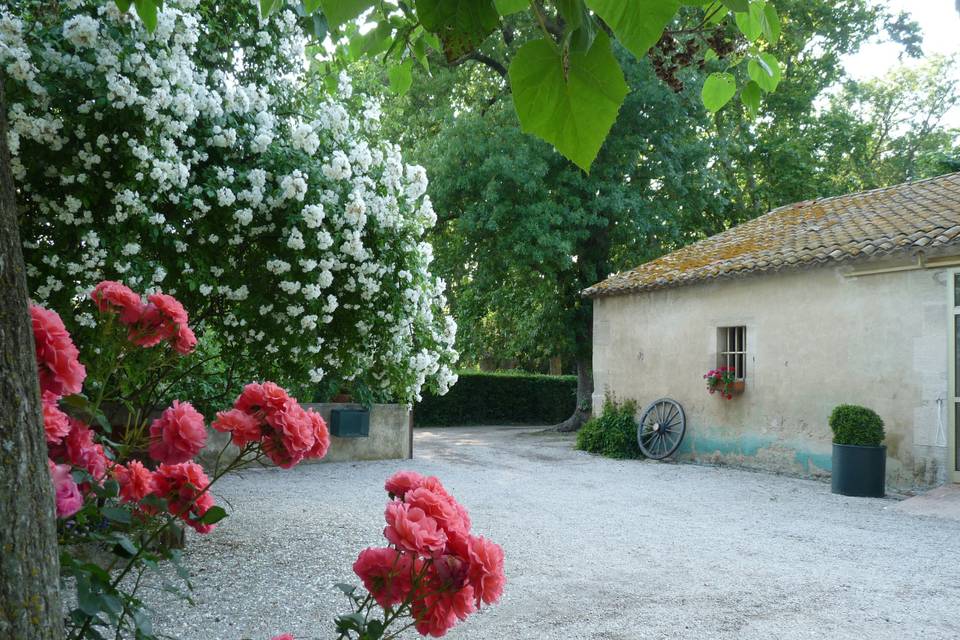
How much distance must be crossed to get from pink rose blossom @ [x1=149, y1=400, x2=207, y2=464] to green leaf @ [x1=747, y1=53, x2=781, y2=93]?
181 centimetres

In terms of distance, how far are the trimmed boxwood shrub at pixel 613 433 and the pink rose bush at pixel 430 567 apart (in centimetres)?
1044

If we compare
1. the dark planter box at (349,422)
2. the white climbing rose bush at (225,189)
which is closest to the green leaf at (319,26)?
the white climbing rose bush at (225,189)

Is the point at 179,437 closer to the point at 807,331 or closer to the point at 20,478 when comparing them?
the point at 20,478

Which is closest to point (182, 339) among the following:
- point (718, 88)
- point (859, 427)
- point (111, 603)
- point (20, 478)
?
point (111, 603)

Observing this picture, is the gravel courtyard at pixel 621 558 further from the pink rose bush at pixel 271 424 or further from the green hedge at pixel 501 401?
the green hedge at pixel 501 401

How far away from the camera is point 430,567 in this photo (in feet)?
5.32

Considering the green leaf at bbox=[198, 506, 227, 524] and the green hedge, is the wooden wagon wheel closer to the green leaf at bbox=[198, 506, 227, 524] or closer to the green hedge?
the green hedge

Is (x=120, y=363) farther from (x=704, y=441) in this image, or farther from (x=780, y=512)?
(x=704, y=441)

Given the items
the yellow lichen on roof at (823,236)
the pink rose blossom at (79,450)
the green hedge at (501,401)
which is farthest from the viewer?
the green hedge at (501,401)

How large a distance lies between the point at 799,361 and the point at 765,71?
858 cm

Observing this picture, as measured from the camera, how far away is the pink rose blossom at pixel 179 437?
2.02 meters

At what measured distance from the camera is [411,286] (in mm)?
4969

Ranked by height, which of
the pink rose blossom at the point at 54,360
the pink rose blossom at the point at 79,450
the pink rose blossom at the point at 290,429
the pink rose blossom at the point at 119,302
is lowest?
the pink rose blossom at the point at 79,450

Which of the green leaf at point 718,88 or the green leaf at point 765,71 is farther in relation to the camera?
the green leaf at point 765,71
